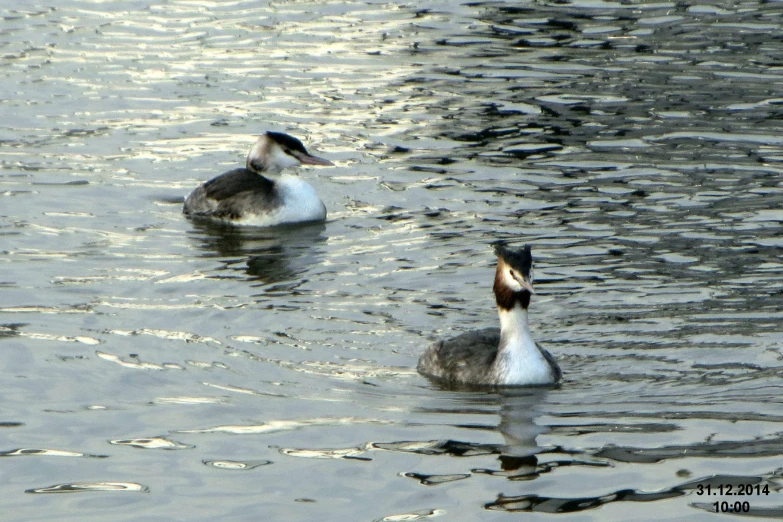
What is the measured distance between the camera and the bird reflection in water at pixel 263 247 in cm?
1506

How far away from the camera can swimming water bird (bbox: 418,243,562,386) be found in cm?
1130

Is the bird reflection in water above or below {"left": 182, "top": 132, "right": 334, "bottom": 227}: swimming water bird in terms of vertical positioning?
below

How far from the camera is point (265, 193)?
17594mm

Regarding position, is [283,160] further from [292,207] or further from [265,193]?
[292,207]

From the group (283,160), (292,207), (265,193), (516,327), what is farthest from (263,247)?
(516,327)

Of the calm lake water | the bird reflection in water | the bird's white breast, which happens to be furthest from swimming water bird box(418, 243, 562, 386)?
the bird's white breast

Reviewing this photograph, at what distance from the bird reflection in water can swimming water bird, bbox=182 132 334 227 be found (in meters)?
0.12

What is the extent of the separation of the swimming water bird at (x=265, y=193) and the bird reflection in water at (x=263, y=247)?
0.40ft

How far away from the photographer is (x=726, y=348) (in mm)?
11719

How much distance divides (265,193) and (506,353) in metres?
6.79

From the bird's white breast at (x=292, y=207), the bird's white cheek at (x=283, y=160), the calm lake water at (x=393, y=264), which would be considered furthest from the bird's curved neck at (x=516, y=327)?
the bird's white cheek at (x=283, y=160)

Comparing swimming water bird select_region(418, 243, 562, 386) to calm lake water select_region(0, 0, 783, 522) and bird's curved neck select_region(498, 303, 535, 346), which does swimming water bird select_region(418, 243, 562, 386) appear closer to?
bird's curved neck select_region(498, 303, 535, 346)

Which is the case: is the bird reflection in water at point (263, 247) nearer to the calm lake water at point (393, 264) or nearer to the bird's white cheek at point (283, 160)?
the calm lake water at point (393, 264)

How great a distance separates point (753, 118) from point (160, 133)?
8.00 metres
